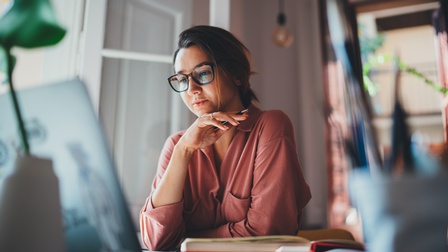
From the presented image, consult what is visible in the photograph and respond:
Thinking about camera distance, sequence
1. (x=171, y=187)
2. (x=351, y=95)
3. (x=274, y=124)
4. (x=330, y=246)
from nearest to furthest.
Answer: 1. (x=351, y=95)
2. (x=330, y=246)
3. (x=171, y=187)
4. (x=274, y=124)

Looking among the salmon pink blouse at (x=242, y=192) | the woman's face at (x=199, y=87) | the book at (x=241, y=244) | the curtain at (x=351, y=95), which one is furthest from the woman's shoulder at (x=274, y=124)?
the curtain at (x=351, y=95)

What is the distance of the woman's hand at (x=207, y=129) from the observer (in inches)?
35.2

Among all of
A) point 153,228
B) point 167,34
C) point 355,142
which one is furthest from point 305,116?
point 355,142

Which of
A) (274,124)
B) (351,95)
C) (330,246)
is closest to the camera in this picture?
(351,95)

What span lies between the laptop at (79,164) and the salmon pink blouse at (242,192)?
49cm

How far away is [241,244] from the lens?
50cm

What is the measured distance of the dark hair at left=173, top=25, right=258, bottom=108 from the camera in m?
1.01

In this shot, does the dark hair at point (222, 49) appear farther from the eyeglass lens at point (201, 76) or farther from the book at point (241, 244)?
the book at point (241, 244)

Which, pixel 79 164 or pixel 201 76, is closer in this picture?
pixel 79 164

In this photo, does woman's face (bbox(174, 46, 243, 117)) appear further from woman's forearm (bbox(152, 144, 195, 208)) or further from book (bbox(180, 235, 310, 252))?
book (bbox(180, 235, 310, 252))

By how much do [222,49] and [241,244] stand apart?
64 centimetres

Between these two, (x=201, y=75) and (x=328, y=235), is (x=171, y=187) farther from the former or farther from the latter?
(x=328, y=235)

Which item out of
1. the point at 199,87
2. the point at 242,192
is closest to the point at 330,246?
the point at 242,192

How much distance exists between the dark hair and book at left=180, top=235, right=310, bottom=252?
0.59m
